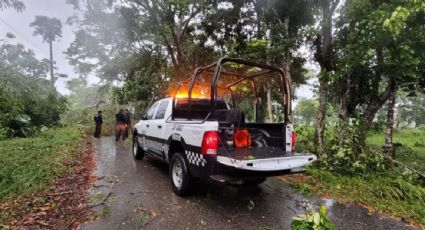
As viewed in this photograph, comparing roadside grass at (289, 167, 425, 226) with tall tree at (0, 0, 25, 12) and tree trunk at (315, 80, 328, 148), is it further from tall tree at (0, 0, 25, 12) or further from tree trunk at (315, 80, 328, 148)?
tall tree at (0, 0, 25, 12)

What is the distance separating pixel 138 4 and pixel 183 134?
1017 centimetres

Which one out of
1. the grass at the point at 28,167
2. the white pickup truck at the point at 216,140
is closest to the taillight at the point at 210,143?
the white pickup truck at the point at 216,140

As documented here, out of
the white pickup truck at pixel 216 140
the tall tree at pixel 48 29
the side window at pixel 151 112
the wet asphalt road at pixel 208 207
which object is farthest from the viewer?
the tall tree at pixel 48 29

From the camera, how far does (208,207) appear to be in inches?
188

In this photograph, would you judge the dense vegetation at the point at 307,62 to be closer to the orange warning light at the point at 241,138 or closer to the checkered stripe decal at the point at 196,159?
the orange warning light at the point at 241,138

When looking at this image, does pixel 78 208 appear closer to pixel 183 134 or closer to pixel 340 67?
pixel 183 134

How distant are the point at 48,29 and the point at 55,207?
42964 mm

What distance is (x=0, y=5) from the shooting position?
779cm

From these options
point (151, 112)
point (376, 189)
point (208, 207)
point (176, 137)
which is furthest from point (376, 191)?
point (151, 112)

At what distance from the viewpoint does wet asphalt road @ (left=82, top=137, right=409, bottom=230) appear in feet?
13.5

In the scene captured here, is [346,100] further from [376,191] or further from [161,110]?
[161,110]

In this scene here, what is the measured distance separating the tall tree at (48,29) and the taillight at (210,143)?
41013 millimetres

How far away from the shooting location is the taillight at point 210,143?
4.35m

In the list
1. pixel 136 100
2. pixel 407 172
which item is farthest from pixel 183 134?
pixel 136 100
